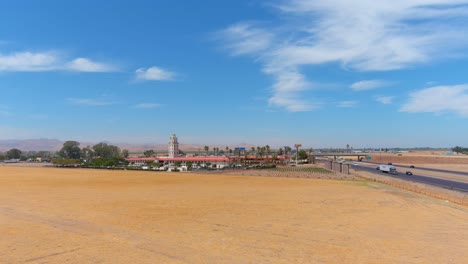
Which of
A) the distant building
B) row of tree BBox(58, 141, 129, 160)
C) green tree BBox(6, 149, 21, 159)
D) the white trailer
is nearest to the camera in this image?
the white trailer

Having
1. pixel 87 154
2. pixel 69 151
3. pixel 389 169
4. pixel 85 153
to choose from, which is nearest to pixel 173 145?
pixel 87 154

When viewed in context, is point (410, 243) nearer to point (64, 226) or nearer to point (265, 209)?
point (265, 209)

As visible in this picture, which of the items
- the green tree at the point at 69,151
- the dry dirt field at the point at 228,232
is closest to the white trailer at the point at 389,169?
the dry dirt field at the point at 228,232

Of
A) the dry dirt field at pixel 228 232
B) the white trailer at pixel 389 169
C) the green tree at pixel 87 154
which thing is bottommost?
the white trailer at pixel 389 169

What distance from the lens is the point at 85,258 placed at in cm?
1119

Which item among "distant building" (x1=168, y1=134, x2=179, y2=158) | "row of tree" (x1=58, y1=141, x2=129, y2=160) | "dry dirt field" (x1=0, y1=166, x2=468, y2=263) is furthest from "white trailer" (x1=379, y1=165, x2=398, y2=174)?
"row of tree" (x1=58, y1=141, x2=129, y2=160)

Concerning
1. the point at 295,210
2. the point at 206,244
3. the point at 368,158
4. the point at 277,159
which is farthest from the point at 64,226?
the point at 368,158

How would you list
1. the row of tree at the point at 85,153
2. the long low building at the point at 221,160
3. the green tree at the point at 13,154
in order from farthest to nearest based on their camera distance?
1. the green tree at the point at 13,154
2. the row of tree at the point at 85,153
3. the long low building at the point at 221,160

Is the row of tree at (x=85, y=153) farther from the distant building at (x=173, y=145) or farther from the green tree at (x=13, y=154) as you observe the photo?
the green tree at (x=13, y=154)

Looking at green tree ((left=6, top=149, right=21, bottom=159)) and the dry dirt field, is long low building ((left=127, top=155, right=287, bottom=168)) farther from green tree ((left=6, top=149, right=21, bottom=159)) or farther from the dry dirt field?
green tree ((left=6, top=149, right=21, bottom=159))

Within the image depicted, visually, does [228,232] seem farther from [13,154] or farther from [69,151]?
[13,154]

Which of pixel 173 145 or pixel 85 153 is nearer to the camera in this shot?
pixel 173 145

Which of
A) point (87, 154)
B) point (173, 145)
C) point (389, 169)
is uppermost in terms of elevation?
point (173, 145)

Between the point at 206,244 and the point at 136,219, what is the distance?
6.32 metres
